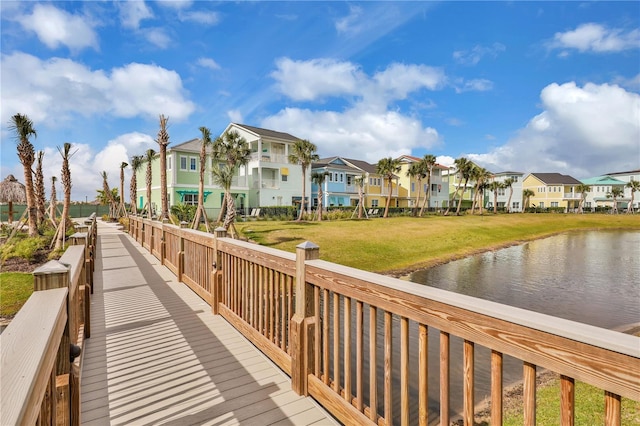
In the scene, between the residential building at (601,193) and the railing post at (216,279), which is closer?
the railing post at (216,279)

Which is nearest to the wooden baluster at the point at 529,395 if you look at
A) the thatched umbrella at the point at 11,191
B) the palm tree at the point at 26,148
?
the palm tree at the point at 26,148

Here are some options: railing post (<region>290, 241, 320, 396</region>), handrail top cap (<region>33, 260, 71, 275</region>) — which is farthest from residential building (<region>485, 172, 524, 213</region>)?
handrail top cap (<region>33, 260, 71, 275</region>)

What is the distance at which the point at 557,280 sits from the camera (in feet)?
41.5

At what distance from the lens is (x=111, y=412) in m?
2.78

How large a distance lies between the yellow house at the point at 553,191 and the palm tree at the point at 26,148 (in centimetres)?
7009

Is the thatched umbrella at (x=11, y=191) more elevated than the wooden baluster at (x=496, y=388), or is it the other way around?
the thatched umbrella at (x=11, y=191)

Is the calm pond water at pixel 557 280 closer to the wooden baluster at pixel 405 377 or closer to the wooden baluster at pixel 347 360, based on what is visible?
the wooden baluster at pixel 347 360

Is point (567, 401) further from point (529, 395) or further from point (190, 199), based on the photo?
point (190, 199)

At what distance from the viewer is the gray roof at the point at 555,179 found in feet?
201

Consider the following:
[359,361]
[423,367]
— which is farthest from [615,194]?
[423,367]

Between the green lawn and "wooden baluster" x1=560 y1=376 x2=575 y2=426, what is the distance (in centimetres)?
868

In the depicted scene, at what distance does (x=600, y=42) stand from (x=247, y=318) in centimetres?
1577

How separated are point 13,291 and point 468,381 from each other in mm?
9906

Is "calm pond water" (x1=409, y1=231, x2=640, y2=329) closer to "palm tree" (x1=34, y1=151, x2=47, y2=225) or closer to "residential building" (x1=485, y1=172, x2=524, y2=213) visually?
"palm tree" (x1=34, y1=151, x2=47, y2=225)
